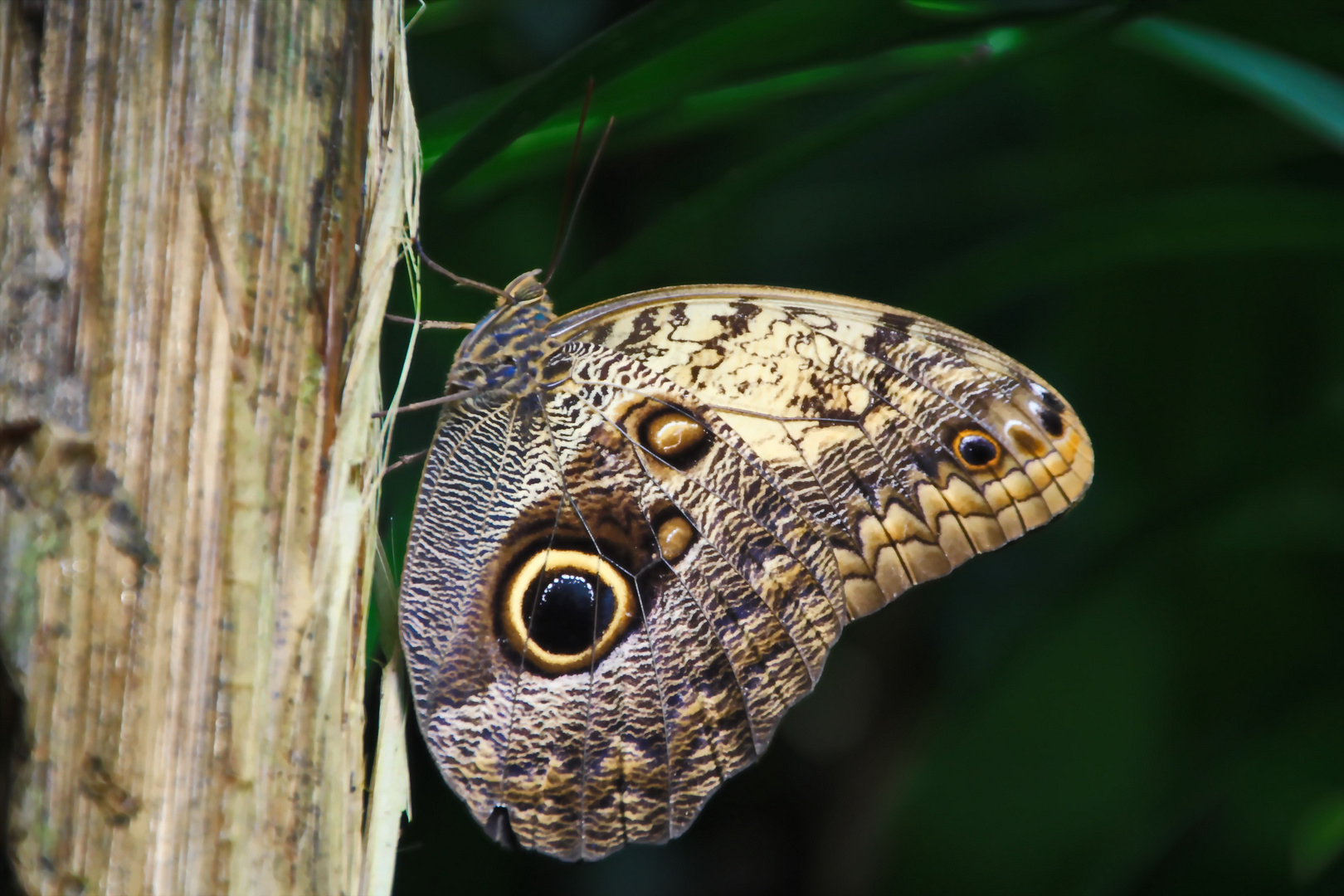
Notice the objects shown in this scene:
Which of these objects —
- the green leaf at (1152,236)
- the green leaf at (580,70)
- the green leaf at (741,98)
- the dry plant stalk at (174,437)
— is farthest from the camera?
the green leaf at (1152,236)

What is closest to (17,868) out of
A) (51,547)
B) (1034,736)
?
(51,547)

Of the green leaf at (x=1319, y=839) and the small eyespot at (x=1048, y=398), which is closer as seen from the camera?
the small eyespot at (x=1048, y=398)

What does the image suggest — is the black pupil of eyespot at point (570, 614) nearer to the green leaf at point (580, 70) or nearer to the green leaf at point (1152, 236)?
the green leaf at point (580, 70)

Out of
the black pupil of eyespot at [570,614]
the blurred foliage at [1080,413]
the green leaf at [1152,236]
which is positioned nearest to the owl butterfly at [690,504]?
the black pupil of eyespot at [570,614]

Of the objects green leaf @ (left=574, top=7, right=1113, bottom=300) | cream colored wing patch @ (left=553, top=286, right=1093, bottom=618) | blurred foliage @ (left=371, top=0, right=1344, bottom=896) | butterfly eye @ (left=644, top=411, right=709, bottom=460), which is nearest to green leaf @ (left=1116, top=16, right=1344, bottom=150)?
blurred foliage @ (left=371, top=0, right=1344, bottom=896)

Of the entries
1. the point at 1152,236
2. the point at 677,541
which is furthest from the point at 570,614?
the point at 1152,236

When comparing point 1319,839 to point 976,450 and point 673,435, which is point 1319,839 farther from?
point 673,435

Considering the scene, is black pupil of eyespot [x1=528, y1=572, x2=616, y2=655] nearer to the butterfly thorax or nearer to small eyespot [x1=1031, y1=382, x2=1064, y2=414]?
the butterfly thorax
